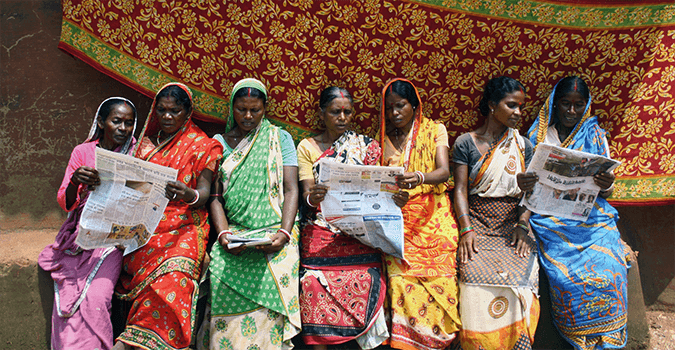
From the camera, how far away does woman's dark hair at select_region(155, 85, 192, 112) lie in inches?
135

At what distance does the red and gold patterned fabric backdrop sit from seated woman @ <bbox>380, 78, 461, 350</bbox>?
0.26m

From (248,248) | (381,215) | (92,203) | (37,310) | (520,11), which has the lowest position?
(37,310)

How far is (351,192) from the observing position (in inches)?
122

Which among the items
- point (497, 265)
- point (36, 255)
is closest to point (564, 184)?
point (497, 265)

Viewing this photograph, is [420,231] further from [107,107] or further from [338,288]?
[107,107]

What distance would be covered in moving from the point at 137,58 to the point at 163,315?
6.77ft

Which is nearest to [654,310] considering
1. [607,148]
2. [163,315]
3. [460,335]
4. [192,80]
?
[607,148]

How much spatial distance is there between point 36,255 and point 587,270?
4.12m

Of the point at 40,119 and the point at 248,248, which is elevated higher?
the point at 40,119

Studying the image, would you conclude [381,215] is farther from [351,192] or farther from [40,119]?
[40,119]

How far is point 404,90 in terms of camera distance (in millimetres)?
3641

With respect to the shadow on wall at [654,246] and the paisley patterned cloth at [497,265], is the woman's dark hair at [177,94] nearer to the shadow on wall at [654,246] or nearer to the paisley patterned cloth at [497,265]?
the paisley patterned cloth at [497,265]

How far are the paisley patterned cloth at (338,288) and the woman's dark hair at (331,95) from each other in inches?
35.9

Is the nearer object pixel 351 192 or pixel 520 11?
pixel 351 192
